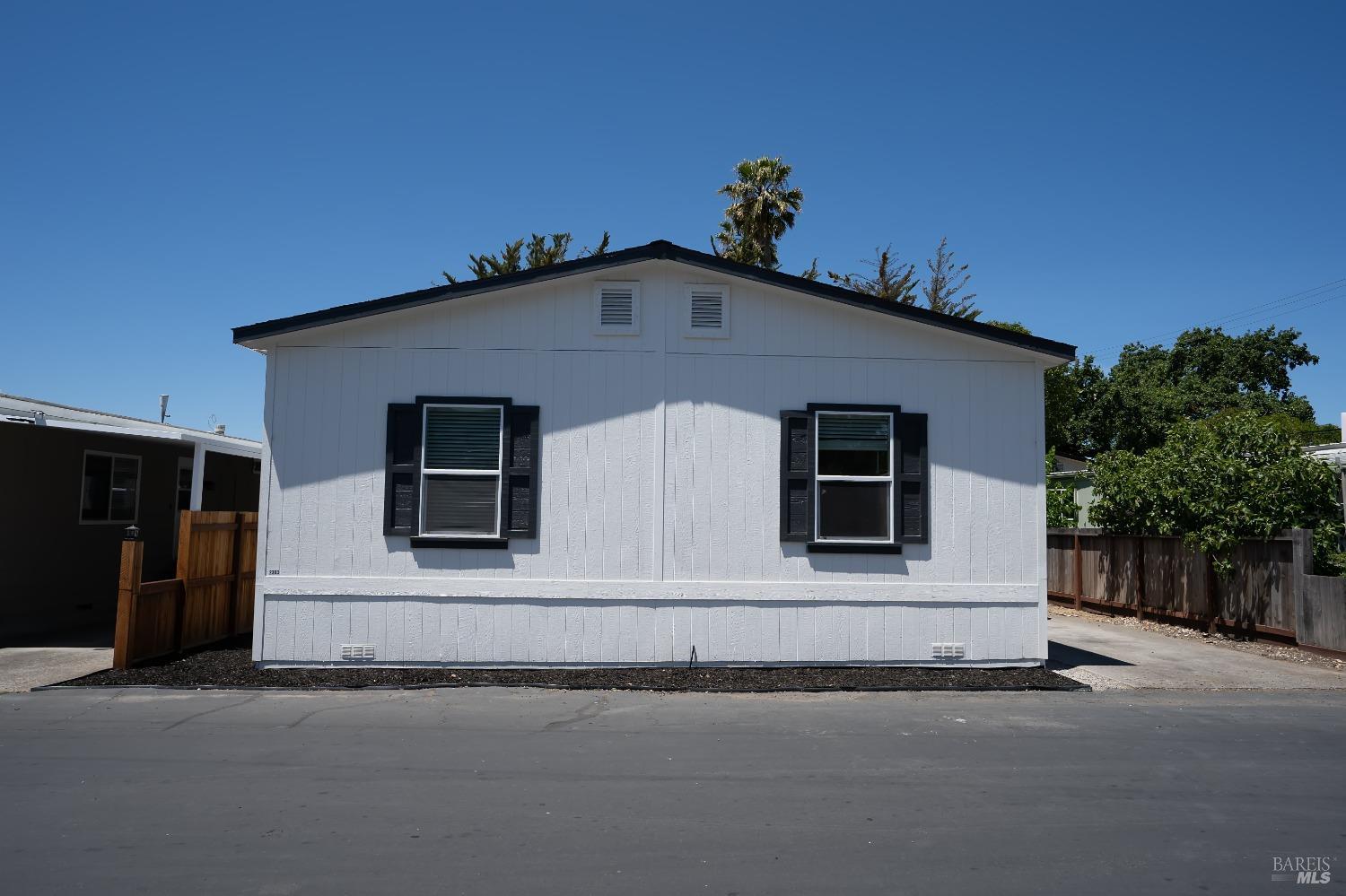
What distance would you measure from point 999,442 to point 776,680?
3542 millimetres

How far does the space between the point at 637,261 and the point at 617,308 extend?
542 millimetres

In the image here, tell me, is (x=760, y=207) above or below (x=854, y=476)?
above

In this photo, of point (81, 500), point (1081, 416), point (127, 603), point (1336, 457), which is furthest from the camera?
point (1081, 416)

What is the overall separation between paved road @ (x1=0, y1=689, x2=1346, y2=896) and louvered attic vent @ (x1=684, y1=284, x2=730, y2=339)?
3.92 metres

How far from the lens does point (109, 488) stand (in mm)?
14703

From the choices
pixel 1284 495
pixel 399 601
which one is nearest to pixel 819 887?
pixel 399 601

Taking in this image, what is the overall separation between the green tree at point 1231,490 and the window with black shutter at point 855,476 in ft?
17.2

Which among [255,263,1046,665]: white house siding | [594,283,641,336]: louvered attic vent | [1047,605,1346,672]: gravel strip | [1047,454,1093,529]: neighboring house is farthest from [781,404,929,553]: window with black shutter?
[1047,454,1093,529]: neighboring house

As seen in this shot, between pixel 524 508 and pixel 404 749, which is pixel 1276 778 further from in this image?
pixel 524 508

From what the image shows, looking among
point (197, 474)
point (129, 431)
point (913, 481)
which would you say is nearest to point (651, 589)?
point (913, 481)

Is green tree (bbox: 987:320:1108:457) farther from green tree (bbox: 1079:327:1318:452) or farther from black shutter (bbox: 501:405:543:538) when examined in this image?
black shutter (bbox: 501:405:543:538)

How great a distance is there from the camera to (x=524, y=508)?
1002cm

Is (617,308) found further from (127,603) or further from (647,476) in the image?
(127,603)

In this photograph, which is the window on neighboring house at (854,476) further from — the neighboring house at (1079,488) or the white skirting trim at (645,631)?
the neighboring house at (1079,488)
